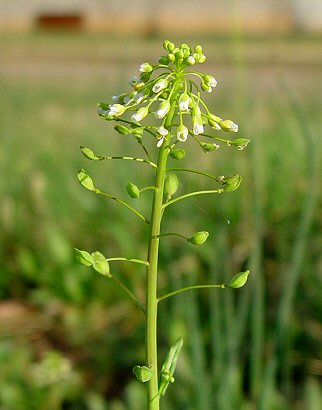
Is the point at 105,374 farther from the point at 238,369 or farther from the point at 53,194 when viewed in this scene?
the point at 53,194

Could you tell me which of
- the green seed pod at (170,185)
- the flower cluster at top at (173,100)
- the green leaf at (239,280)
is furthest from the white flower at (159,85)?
the green leaf at (239,280)

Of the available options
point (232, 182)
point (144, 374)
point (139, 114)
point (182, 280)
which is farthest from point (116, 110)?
point (182, 280)

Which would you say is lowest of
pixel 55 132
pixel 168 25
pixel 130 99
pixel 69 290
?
pixel 168 25

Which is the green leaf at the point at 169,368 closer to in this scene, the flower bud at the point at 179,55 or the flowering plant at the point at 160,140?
the flowering plant at the point at 160,140

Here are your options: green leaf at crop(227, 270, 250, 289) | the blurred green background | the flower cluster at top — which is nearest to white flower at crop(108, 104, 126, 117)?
the flower cluster at top

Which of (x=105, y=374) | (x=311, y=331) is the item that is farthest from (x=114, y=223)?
(x=311, y=331)

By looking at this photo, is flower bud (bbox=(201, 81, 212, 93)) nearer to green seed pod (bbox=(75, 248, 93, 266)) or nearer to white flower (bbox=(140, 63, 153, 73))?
white flower (bbox=(140, 63, 153, 73))
